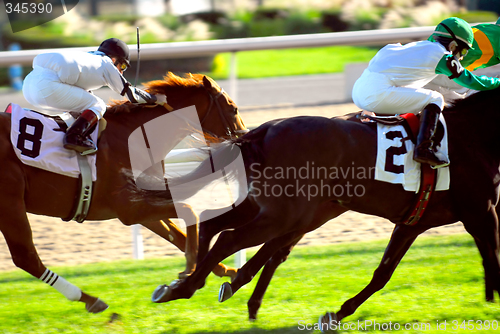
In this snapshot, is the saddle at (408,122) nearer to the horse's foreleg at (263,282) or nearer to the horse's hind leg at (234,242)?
the horse's hind leg at (234,242)

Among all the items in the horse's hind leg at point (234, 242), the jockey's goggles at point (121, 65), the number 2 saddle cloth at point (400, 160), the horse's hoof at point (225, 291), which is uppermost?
the jockey's goggles at point (121, 65)

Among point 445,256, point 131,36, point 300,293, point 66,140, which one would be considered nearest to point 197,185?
point 66,140

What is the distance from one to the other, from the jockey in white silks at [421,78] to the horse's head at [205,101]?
99 cm

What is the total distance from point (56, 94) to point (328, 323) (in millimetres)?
2166

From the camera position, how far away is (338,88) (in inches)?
519

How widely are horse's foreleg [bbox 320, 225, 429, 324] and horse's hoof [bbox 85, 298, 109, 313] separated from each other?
4.73 feet

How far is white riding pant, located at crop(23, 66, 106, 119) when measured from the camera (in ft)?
12.2

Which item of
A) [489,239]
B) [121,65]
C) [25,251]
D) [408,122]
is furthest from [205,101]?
[489,239]

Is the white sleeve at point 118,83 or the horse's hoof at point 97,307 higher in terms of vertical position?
the white sleeve at point 118,83

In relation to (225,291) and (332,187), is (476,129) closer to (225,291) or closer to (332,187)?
(332,187)

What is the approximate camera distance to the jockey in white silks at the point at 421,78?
343 cm

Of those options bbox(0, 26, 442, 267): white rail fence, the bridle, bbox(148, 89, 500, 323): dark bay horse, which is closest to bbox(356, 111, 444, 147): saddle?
bbox(148, 89, 500, 323): dark bay horse

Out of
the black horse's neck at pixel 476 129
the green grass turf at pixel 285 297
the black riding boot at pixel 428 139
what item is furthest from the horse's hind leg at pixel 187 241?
the black horse's neck at pixel 476 129

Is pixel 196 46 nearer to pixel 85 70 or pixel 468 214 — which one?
pixel 85 70
